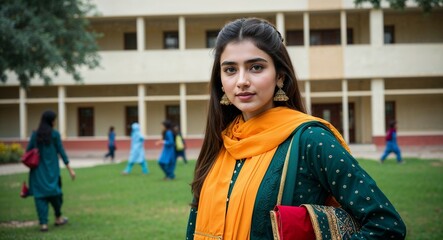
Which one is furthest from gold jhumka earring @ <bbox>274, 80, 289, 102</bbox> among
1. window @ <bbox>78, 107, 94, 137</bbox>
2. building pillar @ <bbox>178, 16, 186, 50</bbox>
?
window @ <bbox>78, 107, 94, 137</bbox>

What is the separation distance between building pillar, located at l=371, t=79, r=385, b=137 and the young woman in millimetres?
23012

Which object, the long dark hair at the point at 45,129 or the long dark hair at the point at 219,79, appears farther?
the long dark hair at the point at 45,129

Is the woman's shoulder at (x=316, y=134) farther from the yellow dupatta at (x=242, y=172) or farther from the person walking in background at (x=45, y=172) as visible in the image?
the person walking in background at (x=45, y=172)

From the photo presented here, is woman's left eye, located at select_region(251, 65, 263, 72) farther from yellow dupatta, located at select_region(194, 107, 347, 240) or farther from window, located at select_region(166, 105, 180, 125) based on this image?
window, located at select_region(166, 105, 180, 125)

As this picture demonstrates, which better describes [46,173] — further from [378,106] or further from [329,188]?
[378,106]

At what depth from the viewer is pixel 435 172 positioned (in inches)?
545

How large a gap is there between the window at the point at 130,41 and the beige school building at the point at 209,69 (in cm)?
5

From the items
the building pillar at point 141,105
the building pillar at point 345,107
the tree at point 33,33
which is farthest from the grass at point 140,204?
the building pillar at point 141,105

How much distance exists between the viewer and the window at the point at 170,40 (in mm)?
27453

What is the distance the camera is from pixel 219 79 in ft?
7.98

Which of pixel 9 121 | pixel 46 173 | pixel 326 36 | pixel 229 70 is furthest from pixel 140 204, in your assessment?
pixel 9 121

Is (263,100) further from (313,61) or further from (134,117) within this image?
(134,117)

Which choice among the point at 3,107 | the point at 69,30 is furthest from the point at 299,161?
the point at 3,107

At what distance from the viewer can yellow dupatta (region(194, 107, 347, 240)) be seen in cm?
200
